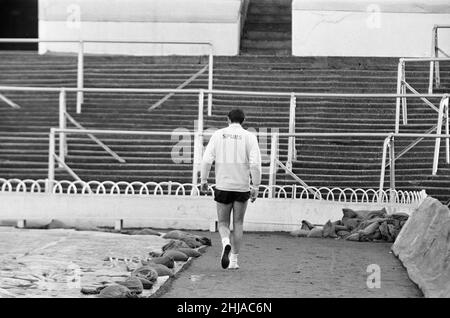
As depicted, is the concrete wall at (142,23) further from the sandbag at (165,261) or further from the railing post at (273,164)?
the sandbag at (165,261)

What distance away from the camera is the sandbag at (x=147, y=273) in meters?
12.9

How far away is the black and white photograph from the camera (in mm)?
13711

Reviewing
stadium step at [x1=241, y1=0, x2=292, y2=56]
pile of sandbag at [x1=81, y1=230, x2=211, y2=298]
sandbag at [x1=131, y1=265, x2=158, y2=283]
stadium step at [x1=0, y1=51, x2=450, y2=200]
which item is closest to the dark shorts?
pile of sandbag at [x1=81, y1=230, x2=211, y2=298]

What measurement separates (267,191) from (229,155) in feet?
17.2

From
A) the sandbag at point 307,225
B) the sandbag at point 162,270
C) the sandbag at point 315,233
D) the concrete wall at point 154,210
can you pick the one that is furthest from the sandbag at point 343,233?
the sandbag at point 162,270

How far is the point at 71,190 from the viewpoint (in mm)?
20906

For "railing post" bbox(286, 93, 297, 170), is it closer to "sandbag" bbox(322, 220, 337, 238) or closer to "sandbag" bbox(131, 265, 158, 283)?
"sandbag" bbox(322, 220, 337, 238)

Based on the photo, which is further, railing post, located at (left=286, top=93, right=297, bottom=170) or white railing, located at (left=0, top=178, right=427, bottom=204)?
railing post, located at (left=286, top=93, right=297, bottom=170)

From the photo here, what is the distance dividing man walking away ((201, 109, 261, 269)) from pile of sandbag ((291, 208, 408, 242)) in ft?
11.9

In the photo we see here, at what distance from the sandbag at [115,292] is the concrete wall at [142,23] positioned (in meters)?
18.3

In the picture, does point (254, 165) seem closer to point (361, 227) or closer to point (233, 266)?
point (233, 266)

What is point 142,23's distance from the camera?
30.7m
